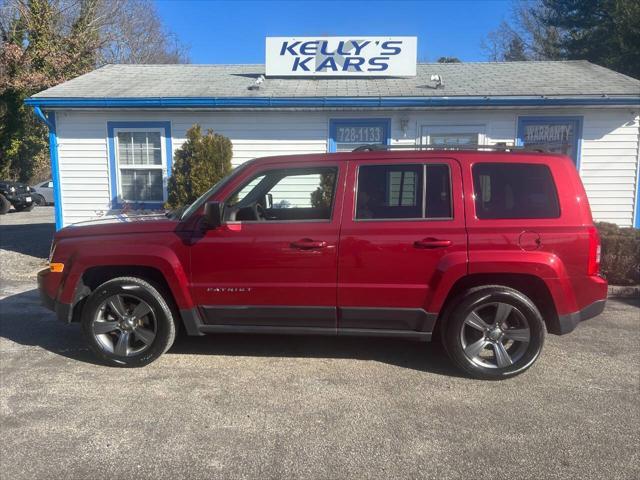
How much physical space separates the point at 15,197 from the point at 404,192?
19893 mm

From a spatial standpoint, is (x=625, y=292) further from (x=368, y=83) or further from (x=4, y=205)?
(x=4, y=205)

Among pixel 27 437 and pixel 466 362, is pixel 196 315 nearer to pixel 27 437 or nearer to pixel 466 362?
pixel 27 437

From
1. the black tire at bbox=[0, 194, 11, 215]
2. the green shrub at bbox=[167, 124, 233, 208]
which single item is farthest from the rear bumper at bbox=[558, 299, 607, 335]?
the black tire at bbox=[0, 194, 11, 215]

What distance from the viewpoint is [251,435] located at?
3.23m

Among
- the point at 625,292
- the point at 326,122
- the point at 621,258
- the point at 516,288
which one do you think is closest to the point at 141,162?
the point at 326,122

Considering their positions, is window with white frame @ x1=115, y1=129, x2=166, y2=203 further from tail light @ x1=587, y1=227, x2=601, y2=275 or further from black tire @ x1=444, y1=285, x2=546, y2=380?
tail light @ x1=587, y1=227, x2=601, y2=275

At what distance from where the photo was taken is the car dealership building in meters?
9.02

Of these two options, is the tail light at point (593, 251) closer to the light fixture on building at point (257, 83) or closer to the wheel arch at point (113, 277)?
the wheel arch at point (113, 277)

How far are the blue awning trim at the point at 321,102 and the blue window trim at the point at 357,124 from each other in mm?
401

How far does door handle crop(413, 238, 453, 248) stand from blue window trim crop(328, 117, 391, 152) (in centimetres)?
572

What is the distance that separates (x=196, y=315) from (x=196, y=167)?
5072 mm

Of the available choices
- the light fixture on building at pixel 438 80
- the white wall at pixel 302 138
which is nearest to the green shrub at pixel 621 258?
the white wall at pixel 302 138

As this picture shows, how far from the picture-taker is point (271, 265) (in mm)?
4070

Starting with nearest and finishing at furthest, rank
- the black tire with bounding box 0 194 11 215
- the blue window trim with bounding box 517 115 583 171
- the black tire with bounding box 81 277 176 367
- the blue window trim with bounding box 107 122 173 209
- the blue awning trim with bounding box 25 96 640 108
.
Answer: the black tire with bounding box 81 277 176 367, the blue awning trim with bounding box 25 96 640 108, the blue window trim with bounding box 517 115 583 171, the blue window trim with bounding box 107 122 173 209, the black tire with bounding box 0 194 11 215
